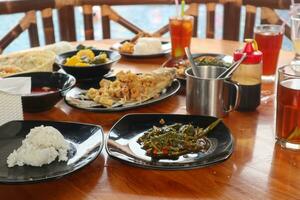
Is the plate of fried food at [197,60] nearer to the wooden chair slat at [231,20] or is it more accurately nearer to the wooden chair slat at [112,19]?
the wooden chair slat at [112,19]

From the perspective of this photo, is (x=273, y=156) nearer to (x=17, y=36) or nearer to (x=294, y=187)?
(x=294, y=187)

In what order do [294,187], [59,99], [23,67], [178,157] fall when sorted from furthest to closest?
[23,67]
[59,99]
[178,157]
[294,187]

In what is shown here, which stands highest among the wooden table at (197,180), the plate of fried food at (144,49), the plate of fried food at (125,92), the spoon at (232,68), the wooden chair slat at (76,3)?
the wooden chair slat at (76,3)

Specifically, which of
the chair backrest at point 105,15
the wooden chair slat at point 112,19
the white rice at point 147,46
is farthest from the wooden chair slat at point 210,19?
the white rice at point 147,46

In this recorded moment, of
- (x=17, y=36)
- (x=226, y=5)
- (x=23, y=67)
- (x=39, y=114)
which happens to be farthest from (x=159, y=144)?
(x=226, y=5)

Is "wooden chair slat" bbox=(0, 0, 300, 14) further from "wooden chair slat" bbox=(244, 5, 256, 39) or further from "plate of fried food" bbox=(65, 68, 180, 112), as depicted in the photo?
"plate of fried food" bbox=(65, 68, 180, 112)

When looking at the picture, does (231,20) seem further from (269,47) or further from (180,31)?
(269,47)

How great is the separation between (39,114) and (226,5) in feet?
6.90

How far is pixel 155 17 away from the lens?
3266mm

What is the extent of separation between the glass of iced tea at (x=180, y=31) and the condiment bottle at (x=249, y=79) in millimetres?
620

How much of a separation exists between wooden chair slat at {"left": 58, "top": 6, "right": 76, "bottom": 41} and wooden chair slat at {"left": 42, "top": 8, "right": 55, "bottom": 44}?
0.08 meters

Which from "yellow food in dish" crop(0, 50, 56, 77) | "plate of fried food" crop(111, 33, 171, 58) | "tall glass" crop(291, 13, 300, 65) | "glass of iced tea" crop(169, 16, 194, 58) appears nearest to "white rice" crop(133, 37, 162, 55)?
"plate of fried food" crop(111, 33, 171, 58)

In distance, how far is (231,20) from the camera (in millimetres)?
3182

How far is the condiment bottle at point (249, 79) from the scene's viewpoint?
1.40 meters
